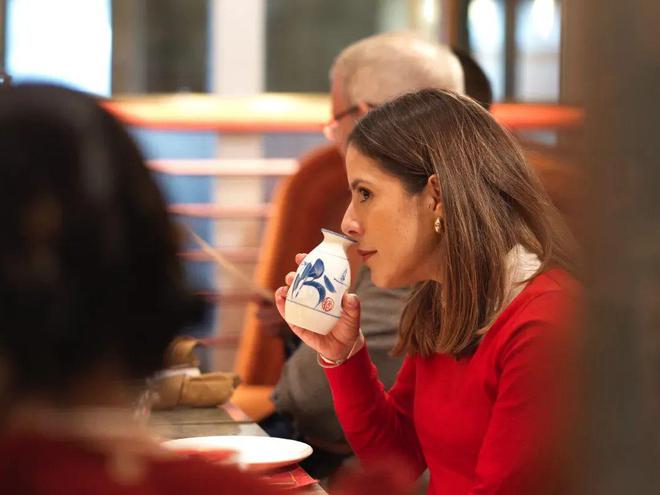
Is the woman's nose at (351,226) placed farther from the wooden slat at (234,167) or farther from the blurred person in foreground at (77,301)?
the wooden slat at (234,167)

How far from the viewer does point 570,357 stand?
490 millimetres

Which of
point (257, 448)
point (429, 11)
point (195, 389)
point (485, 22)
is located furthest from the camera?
point (429, 11)

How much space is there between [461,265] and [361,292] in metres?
0.79

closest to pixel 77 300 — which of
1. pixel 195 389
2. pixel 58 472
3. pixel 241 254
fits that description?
pixel 58 472

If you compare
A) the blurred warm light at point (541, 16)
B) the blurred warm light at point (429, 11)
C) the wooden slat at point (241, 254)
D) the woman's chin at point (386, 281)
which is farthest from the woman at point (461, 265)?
the blurred warm light at point (429, 11)

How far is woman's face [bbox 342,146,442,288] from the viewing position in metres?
1.67

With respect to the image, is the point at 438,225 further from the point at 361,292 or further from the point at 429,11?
the point at 429,11

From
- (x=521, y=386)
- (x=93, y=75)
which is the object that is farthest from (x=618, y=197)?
(x=93, y=75)

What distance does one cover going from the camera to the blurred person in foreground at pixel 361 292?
7.63 ft

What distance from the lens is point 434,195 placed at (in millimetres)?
1645

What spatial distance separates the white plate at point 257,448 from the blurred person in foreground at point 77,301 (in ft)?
2.03

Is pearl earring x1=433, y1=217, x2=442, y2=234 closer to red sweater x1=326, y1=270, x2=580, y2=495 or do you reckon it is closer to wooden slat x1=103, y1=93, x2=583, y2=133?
red sweater x1=326, y1=270, x2=580, y2=495

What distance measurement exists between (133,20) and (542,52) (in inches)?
75.3

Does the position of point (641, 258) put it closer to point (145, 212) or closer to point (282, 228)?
point (145, 212)
